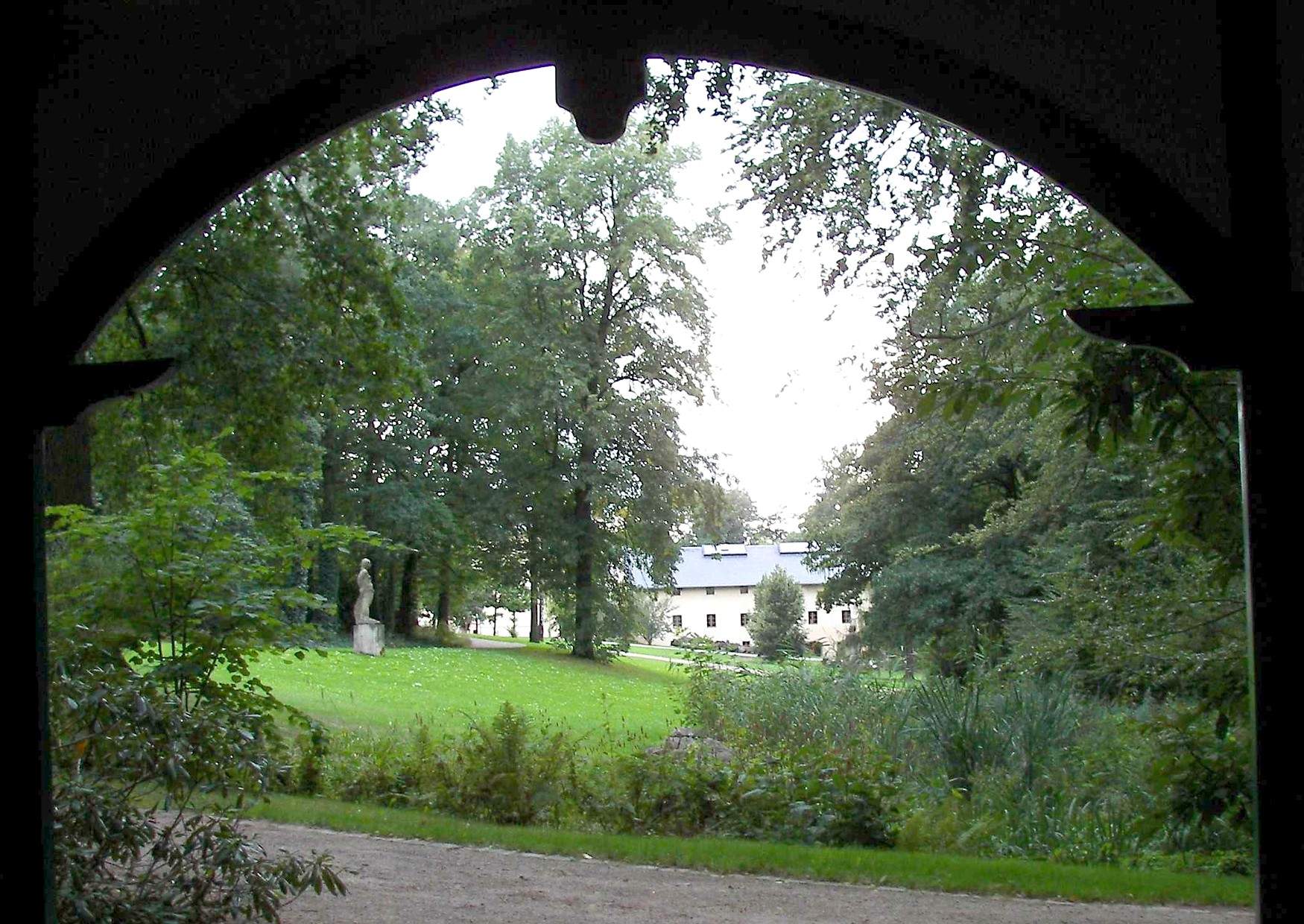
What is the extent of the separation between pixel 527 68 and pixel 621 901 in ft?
10.6

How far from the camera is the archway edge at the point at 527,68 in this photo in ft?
7.90

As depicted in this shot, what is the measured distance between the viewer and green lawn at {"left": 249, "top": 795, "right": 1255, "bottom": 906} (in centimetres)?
476

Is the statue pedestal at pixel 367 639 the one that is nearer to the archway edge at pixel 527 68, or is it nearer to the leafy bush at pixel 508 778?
the leafy bush at pixel 508 778

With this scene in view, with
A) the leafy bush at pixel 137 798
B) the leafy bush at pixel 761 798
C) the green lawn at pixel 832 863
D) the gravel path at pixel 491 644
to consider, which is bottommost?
the gravel path at pixel 491 644

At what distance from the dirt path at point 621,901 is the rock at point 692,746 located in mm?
1592

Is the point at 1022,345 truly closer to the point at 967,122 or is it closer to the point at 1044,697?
the point at 1044,697

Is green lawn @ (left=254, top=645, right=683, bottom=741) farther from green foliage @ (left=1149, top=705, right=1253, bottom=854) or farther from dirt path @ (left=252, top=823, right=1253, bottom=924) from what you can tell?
green foliage @ (left=1149, top=705, right=1253, bottom=854)

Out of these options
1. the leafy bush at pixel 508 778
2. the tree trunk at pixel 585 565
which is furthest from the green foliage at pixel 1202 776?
the tree trunk at pixel 585 565

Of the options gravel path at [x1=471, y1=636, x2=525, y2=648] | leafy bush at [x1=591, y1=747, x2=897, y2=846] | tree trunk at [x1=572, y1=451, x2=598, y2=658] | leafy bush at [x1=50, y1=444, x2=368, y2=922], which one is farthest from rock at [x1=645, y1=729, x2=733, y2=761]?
gravel path at [x1=471, y1=636, x2=525, y2=648]

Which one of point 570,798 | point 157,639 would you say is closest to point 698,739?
point 570,798

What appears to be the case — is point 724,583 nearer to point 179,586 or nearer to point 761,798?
point 761,798

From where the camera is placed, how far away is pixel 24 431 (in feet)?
7.81

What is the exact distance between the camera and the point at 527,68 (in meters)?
2.58

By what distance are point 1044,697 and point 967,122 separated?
215 inches
